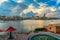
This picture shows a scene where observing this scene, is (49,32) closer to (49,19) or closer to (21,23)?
(49,19)

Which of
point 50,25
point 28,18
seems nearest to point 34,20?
point 28,18

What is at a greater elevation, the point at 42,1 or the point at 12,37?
the point at 42,1

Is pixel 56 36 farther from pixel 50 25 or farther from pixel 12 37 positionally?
pixel 12 37

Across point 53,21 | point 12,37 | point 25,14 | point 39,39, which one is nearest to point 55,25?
point 53,21

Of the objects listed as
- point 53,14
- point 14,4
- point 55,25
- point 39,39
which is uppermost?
point 14,4

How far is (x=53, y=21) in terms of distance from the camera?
135cm

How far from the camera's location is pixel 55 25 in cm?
135

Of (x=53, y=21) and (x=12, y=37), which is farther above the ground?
(x=53, y=21)

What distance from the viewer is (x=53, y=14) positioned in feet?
4.48

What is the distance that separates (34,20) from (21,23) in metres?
0.14

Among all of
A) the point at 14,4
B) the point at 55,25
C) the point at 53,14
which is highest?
the point at 14,4

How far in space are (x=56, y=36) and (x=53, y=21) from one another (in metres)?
0.16

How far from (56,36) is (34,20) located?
11.2 inches

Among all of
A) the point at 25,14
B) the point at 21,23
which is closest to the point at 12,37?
the point at 21,23
